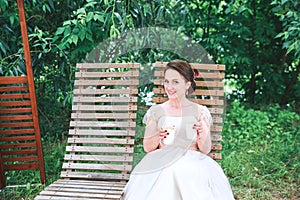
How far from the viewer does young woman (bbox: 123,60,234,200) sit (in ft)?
7.15

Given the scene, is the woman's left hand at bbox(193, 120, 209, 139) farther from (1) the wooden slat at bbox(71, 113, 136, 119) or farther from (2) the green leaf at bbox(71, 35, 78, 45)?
(2) the green leaf at bbox(71, 35, 78, 45)

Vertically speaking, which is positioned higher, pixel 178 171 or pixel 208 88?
pixel 208 88

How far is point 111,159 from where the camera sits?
9.28 feet

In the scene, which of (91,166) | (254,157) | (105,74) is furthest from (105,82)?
(254,157)

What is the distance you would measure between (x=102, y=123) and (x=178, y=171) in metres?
0.94

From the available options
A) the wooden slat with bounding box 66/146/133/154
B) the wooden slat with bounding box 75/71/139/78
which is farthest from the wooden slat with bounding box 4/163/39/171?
the wooden slat with bounding box 75/71/139/78

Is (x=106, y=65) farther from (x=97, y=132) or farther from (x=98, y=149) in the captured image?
(x=98, y=149)

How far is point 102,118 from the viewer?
2.96 metres

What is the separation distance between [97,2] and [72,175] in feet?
4.72

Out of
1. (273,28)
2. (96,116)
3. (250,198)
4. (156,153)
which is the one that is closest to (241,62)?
(273,28)

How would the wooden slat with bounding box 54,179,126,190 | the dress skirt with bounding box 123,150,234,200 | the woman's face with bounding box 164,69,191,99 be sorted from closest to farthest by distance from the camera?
the dress skirt with bounding box 123,150,234,200, the woman's face with bounding box 164,69,191,99, the wooden slat with bounding box 54,179,126,190

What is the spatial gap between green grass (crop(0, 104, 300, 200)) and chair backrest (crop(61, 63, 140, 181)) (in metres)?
0.17

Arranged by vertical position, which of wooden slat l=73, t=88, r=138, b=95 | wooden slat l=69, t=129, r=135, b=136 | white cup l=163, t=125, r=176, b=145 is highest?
wooden slat l=73, t=88, r=138, b=95

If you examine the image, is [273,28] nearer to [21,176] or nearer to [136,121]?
[136,121]
